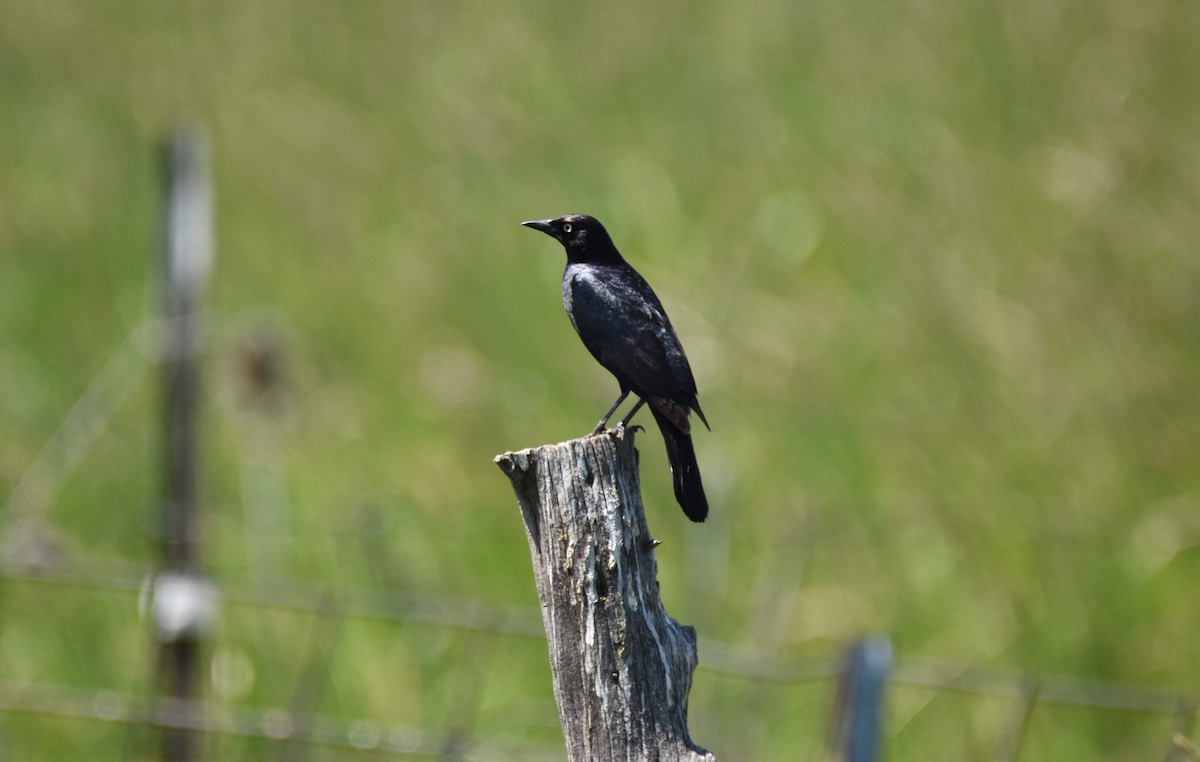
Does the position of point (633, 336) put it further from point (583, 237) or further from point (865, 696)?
point (865, 696)

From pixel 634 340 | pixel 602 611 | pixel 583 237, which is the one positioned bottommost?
pixel 602 611

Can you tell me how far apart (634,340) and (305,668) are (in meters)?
4.85

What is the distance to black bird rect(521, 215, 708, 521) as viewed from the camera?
3.96 m

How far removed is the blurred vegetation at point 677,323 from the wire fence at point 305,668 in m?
0.16

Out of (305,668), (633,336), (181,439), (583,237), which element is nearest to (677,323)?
(305,668)

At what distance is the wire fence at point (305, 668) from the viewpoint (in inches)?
211

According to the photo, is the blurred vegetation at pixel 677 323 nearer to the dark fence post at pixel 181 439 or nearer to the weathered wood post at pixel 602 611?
the dark fence post at pixel 181 439

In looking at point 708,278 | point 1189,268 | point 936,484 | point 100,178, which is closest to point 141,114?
point 100,178

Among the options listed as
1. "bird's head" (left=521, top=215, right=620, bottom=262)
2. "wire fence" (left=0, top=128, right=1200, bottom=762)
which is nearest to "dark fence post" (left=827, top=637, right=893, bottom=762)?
"wire fence" (left=0, top=128, right=1200, bottom=762)

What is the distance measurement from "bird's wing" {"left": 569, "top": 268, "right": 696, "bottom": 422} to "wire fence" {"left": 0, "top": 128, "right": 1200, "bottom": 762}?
125 cm

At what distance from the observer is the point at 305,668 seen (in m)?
8.33

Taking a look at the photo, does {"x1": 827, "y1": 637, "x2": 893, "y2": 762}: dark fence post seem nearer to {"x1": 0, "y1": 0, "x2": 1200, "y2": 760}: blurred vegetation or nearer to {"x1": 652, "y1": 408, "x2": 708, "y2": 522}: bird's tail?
{"x1": 652, "y1": 408, "x2": 708, "y2": 522}: bird's tail

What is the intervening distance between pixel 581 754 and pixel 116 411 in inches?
303

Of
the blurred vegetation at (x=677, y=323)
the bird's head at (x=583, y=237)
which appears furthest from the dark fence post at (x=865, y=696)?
the blurred vegetation at (x=677, y=323)
